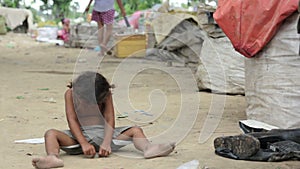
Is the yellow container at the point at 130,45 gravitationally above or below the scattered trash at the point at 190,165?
below

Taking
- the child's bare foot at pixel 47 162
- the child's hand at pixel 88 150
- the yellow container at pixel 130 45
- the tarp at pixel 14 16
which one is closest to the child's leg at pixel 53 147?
the child's bare foot at pixel 47 162

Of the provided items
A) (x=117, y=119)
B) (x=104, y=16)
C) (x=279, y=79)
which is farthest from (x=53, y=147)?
(x=104, y=16)

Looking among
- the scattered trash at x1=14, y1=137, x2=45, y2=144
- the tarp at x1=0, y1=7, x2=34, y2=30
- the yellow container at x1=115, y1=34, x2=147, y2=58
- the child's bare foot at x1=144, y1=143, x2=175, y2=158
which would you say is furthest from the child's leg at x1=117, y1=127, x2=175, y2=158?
the tarp at x1=0, y1=7, x2=34, y2=30

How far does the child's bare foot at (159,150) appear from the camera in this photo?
10.6 ft

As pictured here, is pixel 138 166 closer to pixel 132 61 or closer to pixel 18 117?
pixel 18 117

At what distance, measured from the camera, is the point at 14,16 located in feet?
70.7

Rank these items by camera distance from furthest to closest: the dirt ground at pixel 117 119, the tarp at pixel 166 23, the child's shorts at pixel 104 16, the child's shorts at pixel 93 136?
the tarp at pixel 166 23 < the child's shorts at pixel 104 16 < the child's shorts at pixel 93 136 < the dirt ground at pixel 117 119

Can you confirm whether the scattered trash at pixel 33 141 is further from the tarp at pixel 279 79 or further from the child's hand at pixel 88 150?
the tarp at pixel 279 79

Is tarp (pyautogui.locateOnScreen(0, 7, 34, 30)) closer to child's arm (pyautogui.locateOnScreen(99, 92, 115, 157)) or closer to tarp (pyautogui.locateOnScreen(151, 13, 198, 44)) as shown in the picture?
tarp (pyautogui.locateOnScreen(151, 13, 198, 44))

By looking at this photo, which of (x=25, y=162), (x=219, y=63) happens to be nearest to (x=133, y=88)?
(x=219, y=63)

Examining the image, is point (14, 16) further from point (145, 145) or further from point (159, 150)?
point (159, 150)

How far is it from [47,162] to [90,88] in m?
0.59

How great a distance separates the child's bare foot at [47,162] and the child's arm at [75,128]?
243 millimetres

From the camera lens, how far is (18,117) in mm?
4582
